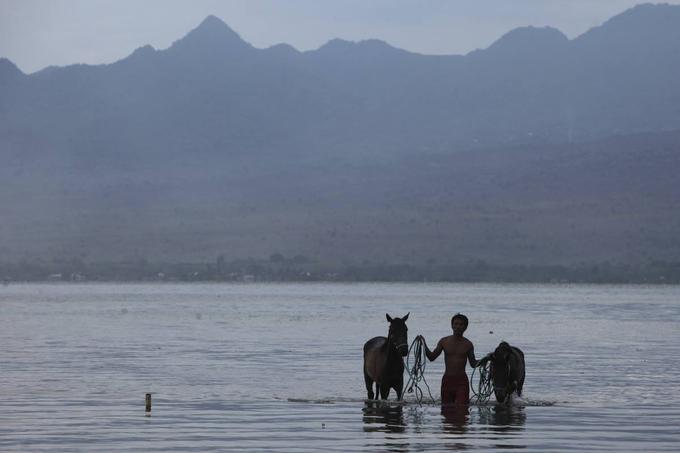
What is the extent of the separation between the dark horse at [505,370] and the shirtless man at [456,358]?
362 millimetres

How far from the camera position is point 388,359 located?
2642 cm

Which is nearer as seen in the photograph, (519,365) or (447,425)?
(447,425)

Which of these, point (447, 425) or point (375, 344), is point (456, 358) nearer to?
point (447, 425)

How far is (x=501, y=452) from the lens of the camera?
21.6 m

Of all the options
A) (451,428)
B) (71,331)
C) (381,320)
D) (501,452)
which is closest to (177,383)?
(451,428)

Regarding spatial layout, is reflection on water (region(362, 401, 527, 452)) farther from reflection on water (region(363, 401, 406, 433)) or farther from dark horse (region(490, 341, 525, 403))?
dark horse (region(490, 341, 525, 403))

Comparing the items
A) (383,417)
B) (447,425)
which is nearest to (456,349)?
(447,425)

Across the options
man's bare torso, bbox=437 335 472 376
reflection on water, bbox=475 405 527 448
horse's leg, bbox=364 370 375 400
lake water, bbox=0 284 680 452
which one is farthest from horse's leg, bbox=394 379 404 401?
man's bare torso, bbox=437 335 472 376

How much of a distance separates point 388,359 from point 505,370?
186 cm

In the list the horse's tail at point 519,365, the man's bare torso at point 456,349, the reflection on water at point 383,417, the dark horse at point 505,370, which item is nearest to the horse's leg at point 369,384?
the reflection on water at point 383,417

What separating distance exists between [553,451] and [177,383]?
14324 mm

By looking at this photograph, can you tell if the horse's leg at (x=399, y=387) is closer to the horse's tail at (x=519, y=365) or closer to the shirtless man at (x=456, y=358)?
the shirtless man at (x=456, y=358)

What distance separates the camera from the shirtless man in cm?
2484

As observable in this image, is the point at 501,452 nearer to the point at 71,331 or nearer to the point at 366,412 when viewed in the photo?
the point at 366,412
